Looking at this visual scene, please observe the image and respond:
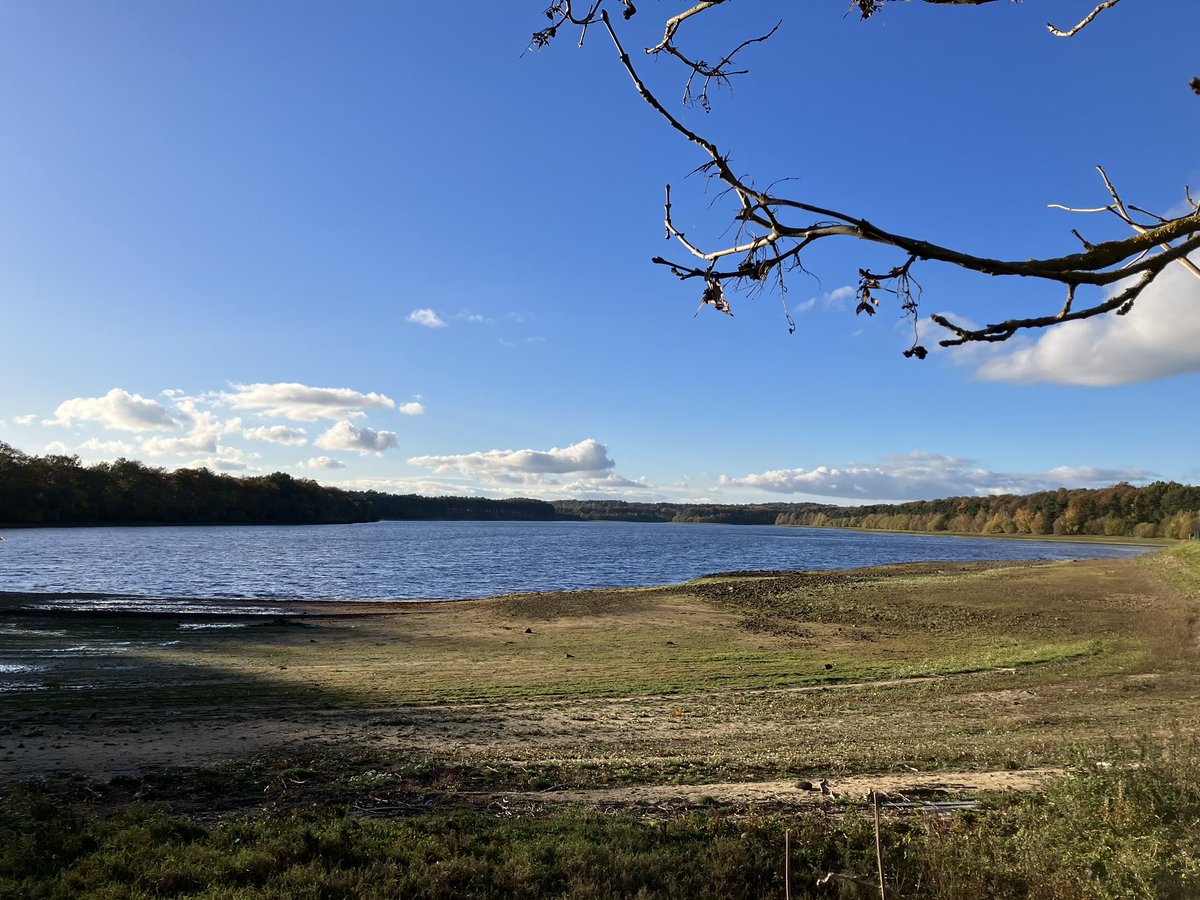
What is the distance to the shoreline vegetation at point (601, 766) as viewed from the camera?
559cm

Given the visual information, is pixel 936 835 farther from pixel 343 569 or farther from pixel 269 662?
pixel 343 569

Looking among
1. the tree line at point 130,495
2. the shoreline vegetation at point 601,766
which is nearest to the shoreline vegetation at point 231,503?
the tree line at point 130,495

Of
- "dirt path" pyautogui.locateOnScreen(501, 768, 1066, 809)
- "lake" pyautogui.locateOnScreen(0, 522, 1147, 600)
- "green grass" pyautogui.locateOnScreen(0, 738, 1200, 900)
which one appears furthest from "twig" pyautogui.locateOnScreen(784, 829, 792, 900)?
"lake" pyautogui.locateOnScreen(0, 522, 1147, 600)

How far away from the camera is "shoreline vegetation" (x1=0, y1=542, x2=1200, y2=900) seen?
559cm

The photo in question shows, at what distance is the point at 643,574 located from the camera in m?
62.0

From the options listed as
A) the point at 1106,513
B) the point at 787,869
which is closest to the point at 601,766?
the point at 787,869

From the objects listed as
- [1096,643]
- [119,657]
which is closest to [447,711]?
[119,657]

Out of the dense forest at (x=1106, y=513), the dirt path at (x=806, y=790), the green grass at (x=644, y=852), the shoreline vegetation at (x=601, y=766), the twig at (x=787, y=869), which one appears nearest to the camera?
the twig at (x=787, y=869)

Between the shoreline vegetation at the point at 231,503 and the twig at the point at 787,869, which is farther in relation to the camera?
the shoreline vegetation at the point at 231,503

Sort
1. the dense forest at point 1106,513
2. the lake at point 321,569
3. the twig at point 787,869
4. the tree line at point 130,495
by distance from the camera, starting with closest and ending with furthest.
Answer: the twig at point 787,869 < the lake at point 321,569 < the tree line at point 130,495 < the dense forest at point 1106,513

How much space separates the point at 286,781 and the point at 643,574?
53.9 meters

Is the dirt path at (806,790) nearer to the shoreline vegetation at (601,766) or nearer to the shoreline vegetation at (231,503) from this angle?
the shoreline vegetation at (601,766)

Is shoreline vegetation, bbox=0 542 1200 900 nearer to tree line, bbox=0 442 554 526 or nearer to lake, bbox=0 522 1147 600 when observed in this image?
lake, bbox=0 522 1147 600

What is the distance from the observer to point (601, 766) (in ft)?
32.3
